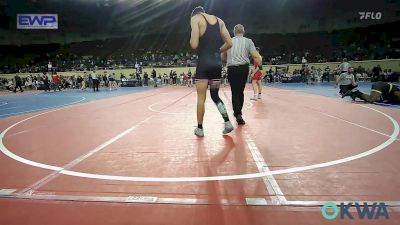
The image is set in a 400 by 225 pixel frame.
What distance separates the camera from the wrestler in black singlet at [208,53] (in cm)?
473

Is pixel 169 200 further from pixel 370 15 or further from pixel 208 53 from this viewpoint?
A: pixel 370 15

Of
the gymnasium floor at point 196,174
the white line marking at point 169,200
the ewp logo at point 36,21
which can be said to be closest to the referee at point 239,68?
the gymnasium floor at point 196,174

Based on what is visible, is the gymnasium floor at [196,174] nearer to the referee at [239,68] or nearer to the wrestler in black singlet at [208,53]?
the referee at [239,68]

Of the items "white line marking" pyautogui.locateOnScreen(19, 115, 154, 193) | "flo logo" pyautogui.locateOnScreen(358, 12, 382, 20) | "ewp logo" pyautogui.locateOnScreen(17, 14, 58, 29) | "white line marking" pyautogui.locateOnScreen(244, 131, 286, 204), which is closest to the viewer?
"white line marking" pyautogui.locateOnScreen(244, 131, 286, 204)

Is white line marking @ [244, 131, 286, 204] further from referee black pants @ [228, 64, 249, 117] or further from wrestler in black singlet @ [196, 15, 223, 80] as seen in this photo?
referee black pants @ [228, 64, 249, 117]

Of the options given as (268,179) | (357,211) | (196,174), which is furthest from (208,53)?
(357,211)

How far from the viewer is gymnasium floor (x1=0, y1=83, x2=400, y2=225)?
2197mm

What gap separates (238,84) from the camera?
5.93 metres

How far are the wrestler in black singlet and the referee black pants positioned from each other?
122cm

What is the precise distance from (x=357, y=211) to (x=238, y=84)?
398 cm

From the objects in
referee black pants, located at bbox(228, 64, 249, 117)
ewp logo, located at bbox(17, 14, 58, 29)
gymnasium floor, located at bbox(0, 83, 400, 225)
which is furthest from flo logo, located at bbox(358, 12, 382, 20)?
ewp logo, located at bbox(17, 14, 58, 29)

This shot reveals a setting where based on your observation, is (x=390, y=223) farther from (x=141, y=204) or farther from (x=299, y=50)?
(x=299, y=50)

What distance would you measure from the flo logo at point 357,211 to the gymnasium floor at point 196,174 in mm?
48

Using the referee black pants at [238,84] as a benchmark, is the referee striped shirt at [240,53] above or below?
above
